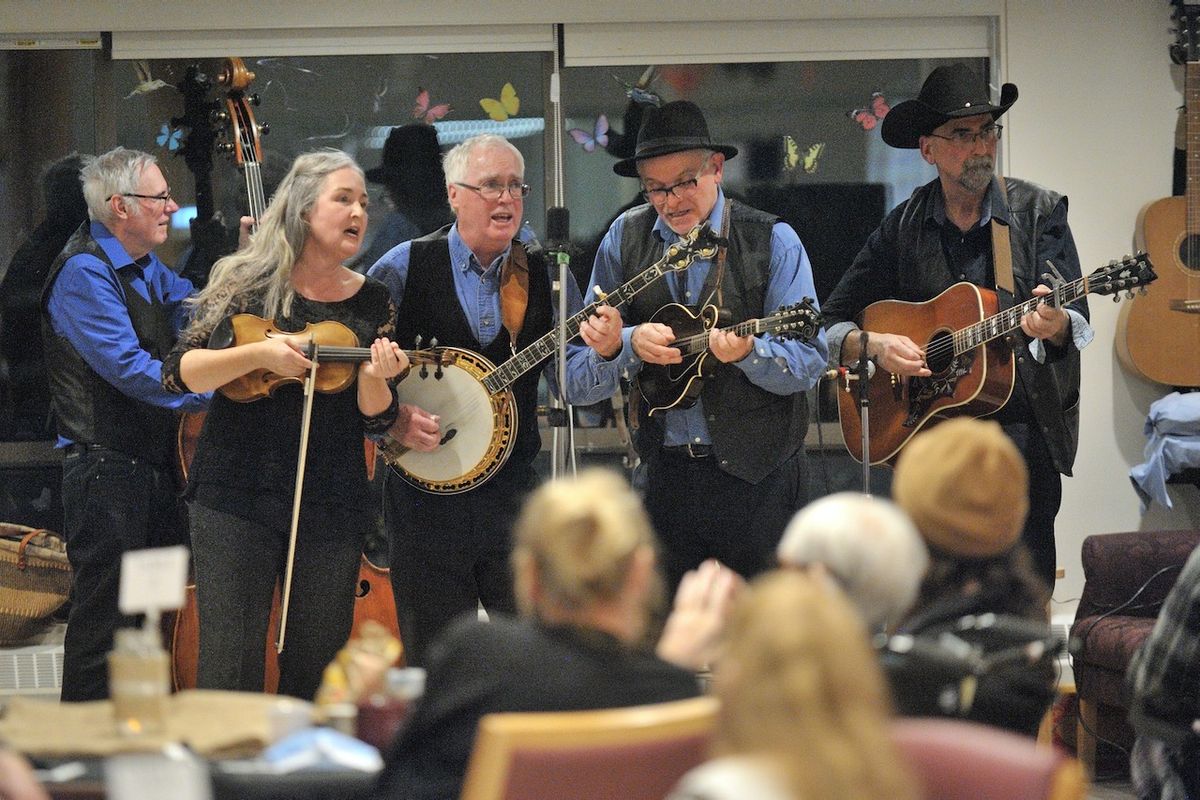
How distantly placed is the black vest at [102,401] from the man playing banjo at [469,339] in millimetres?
1045

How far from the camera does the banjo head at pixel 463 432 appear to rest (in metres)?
3.97

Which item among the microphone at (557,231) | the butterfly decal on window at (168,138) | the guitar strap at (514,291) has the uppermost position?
the butterfly decal on window at (168,138)

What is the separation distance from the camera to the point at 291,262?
3773 mm

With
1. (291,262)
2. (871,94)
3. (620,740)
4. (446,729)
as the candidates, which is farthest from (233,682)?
(871,94)

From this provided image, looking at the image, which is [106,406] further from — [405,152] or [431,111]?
[431,111]

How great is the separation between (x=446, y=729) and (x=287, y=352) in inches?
67.3

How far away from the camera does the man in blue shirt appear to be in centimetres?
460

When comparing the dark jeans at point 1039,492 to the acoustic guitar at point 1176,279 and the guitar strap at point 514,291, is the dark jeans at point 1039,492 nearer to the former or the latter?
the acoustic guitar at point 1176,279

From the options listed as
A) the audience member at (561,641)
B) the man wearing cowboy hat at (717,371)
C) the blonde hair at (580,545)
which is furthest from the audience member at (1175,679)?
the man wearing cowboy hat at (717,371)

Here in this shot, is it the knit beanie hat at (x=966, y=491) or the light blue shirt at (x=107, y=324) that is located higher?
the light blue shirt at (x=107, y=324)

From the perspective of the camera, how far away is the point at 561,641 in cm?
203

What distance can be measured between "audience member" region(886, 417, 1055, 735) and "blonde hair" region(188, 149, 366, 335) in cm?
196

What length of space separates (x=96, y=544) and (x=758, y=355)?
2.21 m

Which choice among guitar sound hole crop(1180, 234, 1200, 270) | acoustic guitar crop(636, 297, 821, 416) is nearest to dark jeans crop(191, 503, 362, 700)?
acoustic guitar crop(636, 297, 821, 416)
